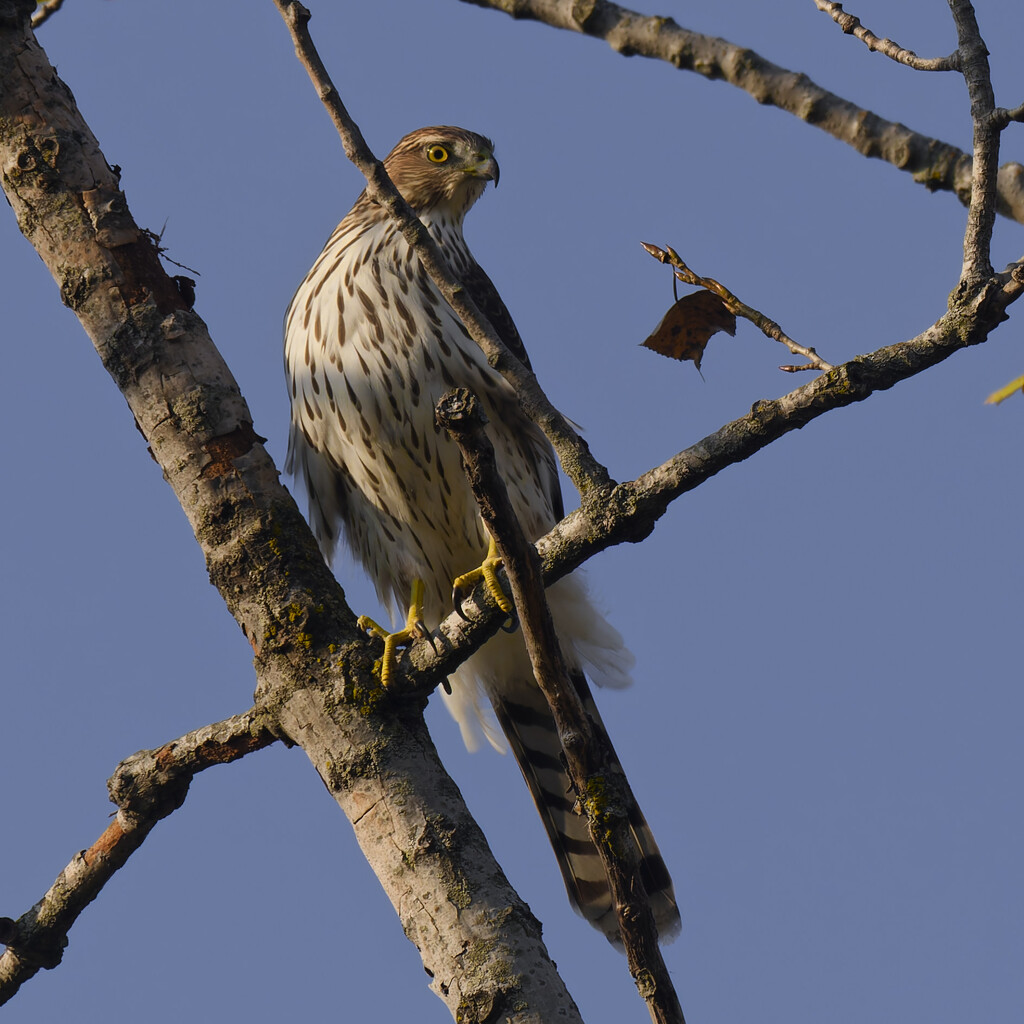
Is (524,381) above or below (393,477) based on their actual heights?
below

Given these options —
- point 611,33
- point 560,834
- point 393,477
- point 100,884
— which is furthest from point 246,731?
point 611,33

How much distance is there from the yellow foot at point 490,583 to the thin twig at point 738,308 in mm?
741

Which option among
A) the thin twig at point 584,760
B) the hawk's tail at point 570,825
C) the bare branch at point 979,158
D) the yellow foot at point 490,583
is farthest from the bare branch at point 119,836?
the bare branch at point 979,158

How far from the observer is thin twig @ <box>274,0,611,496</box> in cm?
257

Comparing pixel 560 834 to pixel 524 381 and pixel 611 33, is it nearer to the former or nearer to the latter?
pixel 524 381

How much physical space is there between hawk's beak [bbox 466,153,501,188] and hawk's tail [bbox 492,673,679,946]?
7.19 feet

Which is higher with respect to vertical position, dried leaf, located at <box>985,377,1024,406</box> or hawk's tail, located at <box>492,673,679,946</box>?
hawk's tail, located at <box>492,673,679,946</box>

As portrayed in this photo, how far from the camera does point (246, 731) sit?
9.48 ft

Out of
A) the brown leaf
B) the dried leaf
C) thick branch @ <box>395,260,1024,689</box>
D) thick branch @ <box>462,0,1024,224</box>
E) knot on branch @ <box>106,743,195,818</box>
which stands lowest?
the dried leaf

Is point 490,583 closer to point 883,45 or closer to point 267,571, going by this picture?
point 267,571

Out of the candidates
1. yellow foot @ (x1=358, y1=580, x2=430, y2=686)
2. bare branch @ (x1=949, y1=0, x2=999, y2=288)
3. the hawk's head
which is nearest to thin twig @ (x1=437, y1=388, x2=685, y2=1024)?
yellow foot @ (x1=358, y1=580, x2=430, y2=686)

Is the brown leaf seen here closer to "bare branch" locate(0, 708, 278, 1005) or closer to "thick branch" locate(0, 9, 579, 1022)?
"thick branch" locate(0, 9, 579, 1022)

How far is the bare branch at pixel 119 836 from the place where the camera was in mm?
2947

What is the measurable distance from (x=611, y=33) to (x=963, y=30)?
65.5 inches
